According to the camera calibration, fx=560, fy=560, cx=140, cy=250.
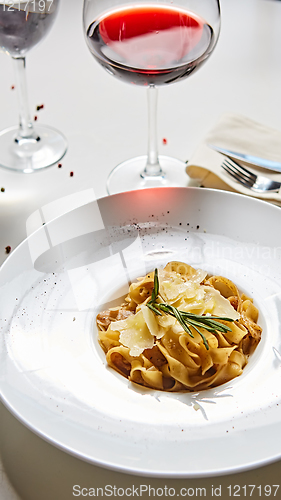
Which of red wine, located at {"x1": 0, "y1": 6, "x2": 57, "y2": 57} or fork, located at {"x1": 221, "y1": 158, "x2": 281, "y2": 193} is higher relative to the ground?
red wine, located at {"x1": 0, "y1": 6, "x2": 57, "y2": 57}

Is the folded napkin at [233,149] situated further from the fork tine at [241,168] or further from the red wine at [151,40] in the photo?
the red wine at [151,40]

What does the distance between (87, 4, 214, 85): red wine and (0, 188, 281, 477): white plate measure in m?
0.37

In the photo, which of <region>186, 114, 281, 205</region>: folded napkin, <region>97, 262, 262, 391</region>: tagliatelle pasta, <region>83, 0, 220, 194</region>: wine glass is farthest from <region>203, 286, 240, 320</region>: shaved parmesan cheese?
<region>83, 0, 220, 194</region>: wine glass

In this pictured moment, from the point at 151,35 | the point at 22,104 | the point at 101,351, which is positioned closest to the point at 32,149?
the point at 22,104

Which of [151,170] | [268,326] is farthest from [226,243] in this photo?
[151,170]

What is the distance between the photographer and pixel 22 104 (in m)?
2.25

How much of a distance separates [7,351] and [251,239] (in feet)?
2.38

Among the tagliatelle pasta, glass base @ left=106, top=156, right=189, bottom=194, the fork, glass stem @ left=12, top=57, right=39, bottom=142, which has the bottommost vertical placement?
the tagliatelle pasta

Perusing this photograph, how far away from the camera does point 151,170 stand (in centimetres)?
209

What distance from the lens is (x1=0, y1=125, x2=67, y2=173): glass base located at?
2184 mm

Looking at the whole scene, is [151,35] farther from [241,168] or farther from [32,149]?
[32,149]

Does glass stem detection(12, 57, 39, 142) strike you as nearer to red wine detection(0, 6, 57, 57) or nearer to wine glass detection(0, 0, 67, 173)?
wine glass detection(0, 0, 67, 173)

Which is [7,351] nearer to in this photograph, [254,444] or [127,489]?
[127,489]

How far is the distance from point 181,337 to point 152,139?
37.7 inches
